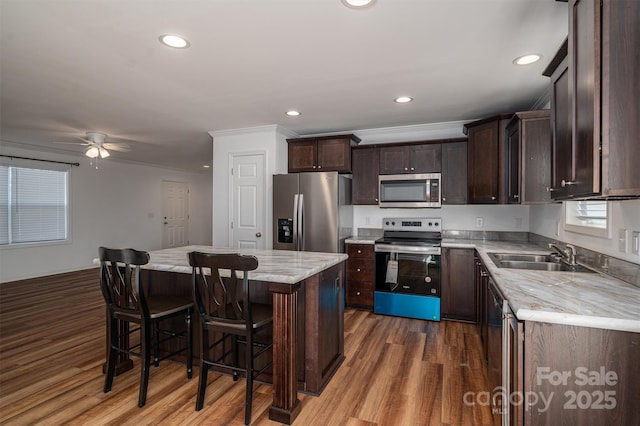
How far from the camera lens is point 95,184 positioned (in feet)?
22.2

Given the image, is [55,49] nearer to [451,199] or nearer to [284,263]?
[284,263]

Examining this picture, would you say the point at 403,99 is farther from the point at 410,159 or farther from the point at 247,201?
the point at 247,201

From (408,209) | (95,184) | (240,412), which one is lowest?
(240,412)

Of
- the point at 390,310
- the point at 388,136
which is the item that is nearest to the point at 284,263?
the point at 390,310

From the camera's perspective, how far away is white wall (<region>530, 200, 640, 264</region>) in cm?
170

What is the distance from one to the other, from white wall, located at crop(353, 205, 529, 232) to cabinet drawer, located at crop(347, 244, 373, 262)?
0.65m

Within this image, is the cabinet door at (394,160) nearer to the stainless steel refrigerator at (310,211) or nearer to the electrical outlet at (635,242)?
the stainless steel refrigerator at (310,211)

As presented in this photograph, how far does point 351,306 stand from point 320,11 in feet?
10.8

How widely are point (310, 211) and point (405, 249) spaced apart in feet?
4.07

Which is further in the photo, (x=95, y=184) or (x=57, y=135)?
(x=95, y=184)

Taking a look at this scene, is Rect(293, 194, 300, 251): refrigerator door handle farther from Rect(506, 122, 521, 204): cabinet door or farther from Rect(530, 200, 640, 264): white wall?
Rect(530, 200, 640, 264): white wall

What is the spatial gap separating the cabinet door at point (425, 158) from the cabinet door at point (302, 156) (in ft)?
4.24

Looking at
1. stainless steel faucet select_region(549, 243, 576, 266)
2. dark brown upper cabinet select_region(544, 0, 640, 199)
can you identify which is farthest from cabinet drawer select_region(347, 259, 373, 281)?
dark brown upper cabinet select_region(544, 0, 640, 199)

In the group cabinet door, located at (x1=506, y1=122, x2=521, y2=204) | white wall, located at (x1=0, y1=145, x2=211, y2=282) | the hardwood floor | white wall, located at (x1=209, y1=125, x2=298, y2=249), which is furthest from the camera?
white wall, located at (x1=0, y1=145, x2=211, y2=282)
